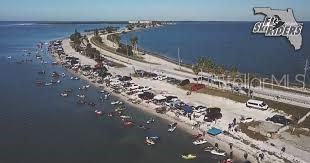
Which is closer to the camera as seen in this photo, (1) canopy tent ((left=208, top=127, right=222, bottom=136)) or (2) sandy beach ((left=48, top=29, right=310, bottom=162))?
(2) sandy beach ((left=48, top=29, right=310, bottom=162))

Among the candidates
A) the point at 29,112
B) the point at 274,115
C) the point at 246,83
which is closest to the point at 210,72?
the point at 246,83

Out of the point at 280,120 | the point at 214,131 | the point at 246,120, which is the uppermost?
the point at 280,120

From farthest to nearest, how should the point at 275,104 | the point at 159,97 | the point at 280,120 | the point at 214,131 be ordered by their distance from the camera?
the point at 159,97 → the point at 275,104 → the point at 280,120 → the point at 214,131

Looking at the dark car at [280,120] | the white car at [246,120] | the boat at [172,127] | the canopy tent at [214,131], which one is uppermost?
the dark car at [280,120]

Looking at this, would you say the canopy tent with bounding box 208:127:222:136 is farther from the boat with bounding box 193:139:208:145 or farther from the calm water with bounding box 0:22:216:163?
the calm water with bounding box 0:22:216:163

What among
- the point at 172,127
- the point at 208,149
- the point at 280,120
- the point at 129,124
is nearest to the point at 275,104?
the point at 280,120

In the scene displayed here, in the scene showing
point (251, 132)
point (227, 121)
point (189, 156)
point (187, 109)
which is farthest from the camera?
point (187, 109)

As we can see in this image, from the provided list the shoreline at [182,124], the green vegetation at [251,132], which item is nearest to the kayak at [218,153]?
the shoreline at [182,124]

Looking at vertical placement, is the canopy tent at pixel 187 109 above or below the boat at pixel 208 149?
above

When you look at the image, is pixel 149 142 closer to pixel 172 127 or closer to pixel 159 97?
pixel 172 127

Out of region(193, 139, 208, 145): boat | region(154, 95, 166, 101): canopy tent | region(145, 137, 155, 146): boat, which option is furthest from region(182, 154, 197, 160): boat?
region(154, 95, 166, 101): canopy tent

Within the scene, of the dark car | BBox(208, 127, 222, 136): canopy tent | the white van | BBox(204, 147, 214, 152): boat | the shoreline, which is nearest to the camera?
the shoreline

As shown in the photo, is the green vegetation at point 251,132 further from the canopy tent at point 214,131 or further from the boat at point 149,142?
the boat at point 149,142
